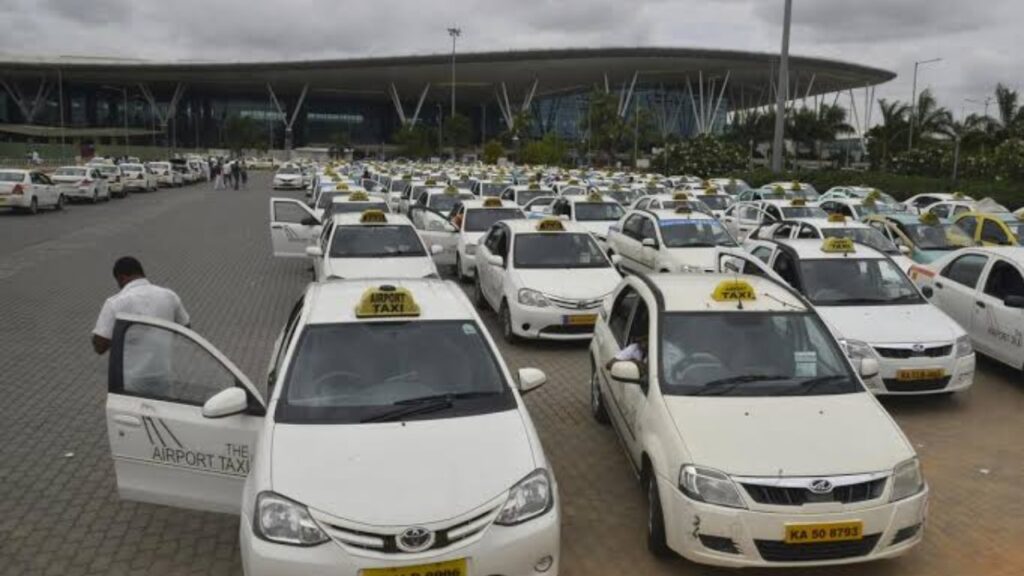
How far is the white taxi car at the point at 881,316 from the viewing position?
8.60 m

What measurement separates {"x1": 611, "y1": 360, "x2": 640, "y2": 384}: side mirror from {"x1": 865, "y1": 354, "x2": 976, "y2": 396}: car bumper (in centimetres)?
358

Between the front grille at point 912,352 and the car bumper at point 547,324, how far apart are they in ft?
12.0

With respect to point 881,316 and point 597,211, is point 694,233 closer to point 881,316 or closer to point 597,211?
point 597,211

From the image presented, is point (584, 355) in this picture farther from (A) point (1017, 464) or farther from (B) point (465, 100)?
(B) point (465, 100)

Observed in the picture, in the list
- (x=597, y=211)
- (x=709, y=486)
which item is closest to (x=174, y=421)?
(x=709, y=486)

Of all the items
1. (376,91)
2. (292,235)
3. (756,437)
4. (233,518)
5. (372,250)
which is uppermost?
(376,91)

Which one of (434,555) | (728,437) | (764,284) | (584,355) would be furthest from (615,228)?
(434,555)

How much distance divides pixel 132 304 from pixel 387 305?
2055mm

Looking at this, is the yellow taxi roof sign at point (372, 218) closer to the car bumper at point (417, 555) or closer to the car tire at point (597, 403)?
the car tire at point (597, 403)

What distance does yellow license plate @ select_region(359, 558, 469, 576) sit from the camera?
417 cm

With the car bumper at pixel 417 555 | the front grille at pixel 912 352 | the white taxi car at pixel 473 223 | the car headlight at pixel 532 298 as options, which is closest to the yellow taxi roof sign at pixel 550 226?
the car headlight at pixel 532 298

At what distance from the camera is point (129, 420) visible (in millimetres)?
5227

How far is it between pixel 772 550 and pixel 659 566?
0.80 m

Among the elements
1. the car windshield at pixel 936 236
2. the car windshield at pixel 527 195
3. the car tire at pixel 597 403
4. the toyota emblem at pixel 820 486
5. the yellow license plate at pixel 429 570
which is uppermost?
the car windshield at pixel 527 195
